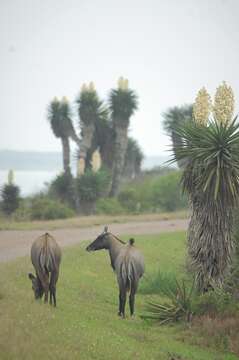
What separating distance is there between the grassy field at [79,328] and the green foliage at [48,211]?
20.8 meters

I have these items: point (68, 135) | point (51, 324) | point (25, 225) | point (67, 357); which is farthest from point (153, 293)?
point (68, 135)

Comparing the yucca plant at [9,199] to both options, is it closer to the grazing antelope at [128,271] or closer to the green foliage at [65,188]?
the green foliage at [65,188]

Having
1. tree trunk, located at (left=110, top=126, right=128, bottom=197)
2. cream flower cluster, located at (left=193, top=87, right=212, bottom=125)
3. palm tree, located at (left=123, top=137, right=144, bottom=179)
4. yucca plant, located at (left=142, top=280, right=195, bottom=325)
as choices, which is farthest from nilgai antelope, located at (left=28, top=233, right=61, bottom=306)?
palm tree, located at (left=123, top=137, right=144, bottom=179)

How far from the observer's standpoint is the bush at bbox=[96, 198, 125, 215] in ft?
158

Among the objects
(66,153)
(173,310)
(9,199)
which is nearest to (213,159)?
(173,310)

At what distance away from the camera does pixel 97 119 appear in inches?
2093

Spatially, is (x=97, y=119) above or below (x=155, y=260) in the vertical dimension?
above

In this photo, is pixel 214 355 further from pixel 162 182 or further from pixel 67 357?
pixel 162 182

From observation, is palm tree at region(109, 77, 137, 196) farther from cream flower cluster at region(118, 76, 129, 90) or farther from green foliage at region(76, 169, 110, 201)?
green foliage at region(76, 169, 110, 201)

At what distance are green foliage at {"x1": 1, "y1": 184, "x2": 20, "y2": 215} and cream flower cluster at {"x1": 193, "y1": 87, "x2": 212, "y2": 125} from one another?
26.3 metres

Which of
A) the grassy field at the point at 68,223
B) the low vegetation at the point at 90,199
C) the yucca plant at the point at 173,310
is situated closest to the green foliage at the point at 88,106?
the low vegetation at the point at 90,199

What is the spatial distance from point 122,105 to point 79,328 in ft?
130

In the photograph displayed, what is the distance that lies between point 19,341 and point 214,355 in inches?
200

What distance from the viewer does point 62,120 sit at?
52.3m
